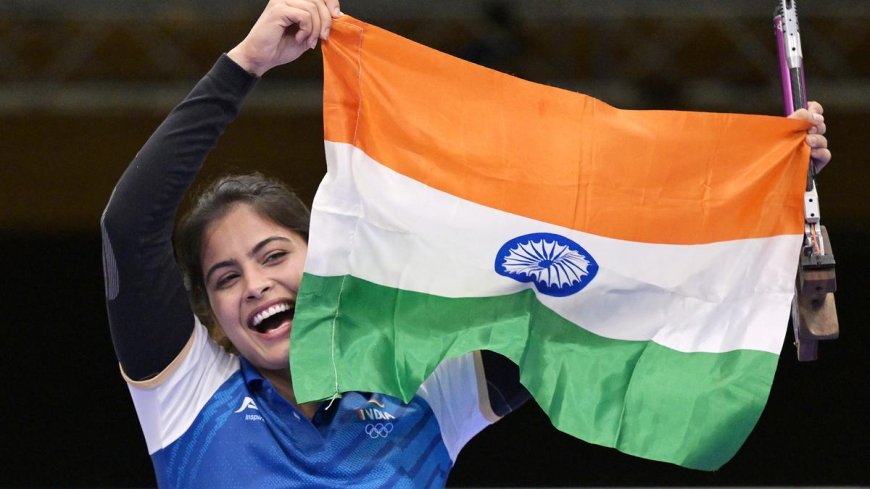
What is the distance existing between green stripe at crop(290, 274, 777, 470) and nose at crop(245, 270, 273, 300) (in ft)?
0.22

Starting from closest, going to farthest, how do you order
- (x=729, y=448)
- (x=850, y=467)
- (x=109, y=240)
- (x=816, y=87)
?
(x=109, y=240) → (x=729, y=448) → (x=850, y=467) → (x=816, y=87)

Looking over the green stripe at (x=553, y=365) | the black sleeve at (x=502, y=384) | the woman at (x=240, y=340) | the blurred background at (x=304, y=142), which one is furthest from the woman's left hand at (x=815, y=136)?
the blurred background at (x=304, y=142)

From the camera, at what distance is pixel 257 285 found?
6.96 ft

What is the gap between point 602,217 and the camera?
218 centimetres

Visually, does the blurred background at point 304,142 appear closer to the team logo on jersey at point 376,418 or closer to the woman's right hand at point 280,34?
the woman's right hand at point 280,34

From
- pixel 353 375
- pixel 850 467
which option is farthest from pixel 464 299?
pixel 850 467

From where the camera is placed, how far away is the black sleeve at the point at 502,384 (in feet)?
7.50

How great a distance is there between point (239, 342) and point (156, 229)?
30cm

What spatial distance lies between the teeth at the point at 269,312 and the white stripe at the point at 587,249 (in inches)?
5.4

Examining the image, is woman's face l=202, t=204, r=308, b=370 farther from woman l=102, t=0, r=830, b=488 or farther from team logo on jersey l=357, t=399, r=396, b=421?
team logo on jersey l=357, t=399, r=396, b=421

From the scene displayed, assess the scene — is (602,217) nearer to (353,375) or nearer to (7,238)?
(353,375)

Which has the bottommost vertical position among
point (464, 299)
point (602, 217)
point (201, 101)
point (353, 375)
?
point (353, 375)

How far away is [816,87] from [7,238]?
12.8 ft

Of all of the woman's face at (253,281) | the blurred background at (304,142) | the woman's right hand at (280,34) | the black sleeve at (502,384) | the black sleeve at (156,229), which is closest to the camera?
the black sleeve at (156,229)
